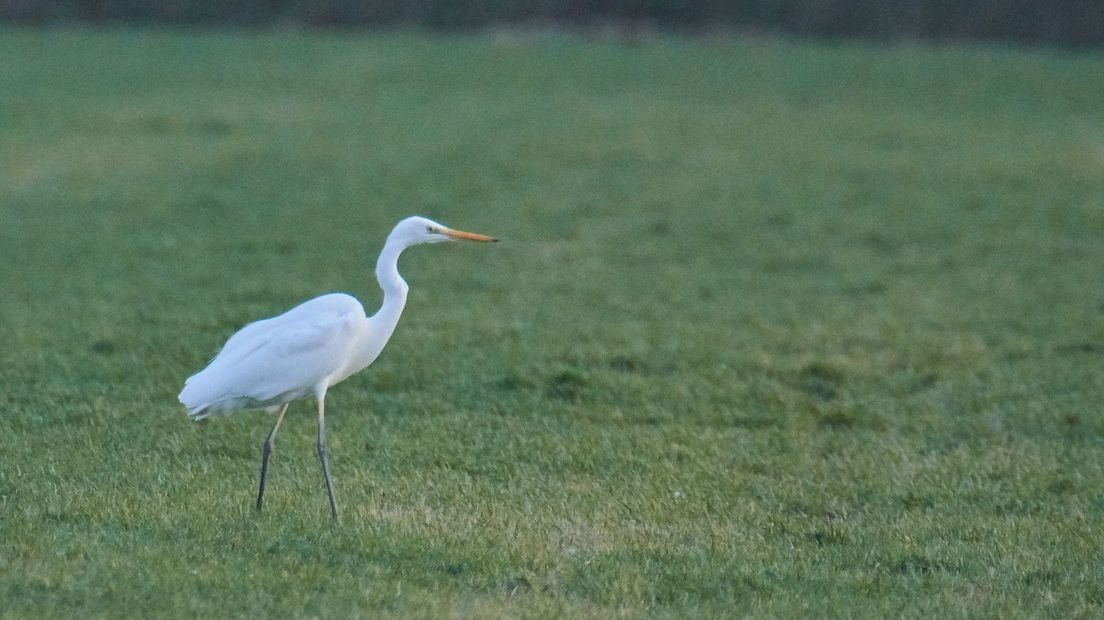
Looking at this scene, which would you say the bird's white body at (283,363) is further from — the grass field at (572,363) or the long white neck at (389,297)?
the grass field at (572,363)

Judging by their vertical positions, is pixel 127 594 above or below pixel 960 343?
above

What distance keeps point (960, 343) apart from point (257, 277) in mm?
5545

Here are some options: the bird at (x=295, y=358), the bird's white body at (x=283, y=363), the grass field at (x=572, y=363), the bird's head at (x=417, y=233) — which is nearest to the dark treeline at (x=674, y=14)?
the grass field at (x=572, y=363)

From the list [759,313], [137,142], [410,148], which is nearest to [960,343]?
[759,313]

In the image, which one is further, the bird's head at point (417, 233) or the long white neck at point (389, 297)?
the bird's head at point (417, 233)

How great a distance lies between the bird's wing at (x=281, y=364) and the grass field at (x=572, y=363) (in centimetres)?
50

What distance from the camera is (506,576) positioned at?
562 cm

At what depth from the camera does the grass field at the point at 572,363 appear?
5.73 m

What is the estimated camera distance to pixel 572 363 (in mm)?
9453

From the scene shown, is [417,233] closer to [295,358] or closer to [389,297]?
[389,297]

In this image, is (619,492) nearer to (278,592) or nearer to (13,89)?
(278,592)

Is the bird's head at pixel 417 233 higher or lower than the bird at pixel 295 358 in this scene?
higher

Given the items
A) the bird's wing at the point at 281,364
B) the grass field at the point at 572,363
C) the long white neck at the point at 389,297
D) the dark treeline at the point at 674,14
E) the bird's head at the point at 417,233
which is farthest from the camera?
the dark treeline at the point at 674,14

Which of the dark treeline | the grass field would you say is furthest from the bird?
the dark treeline
